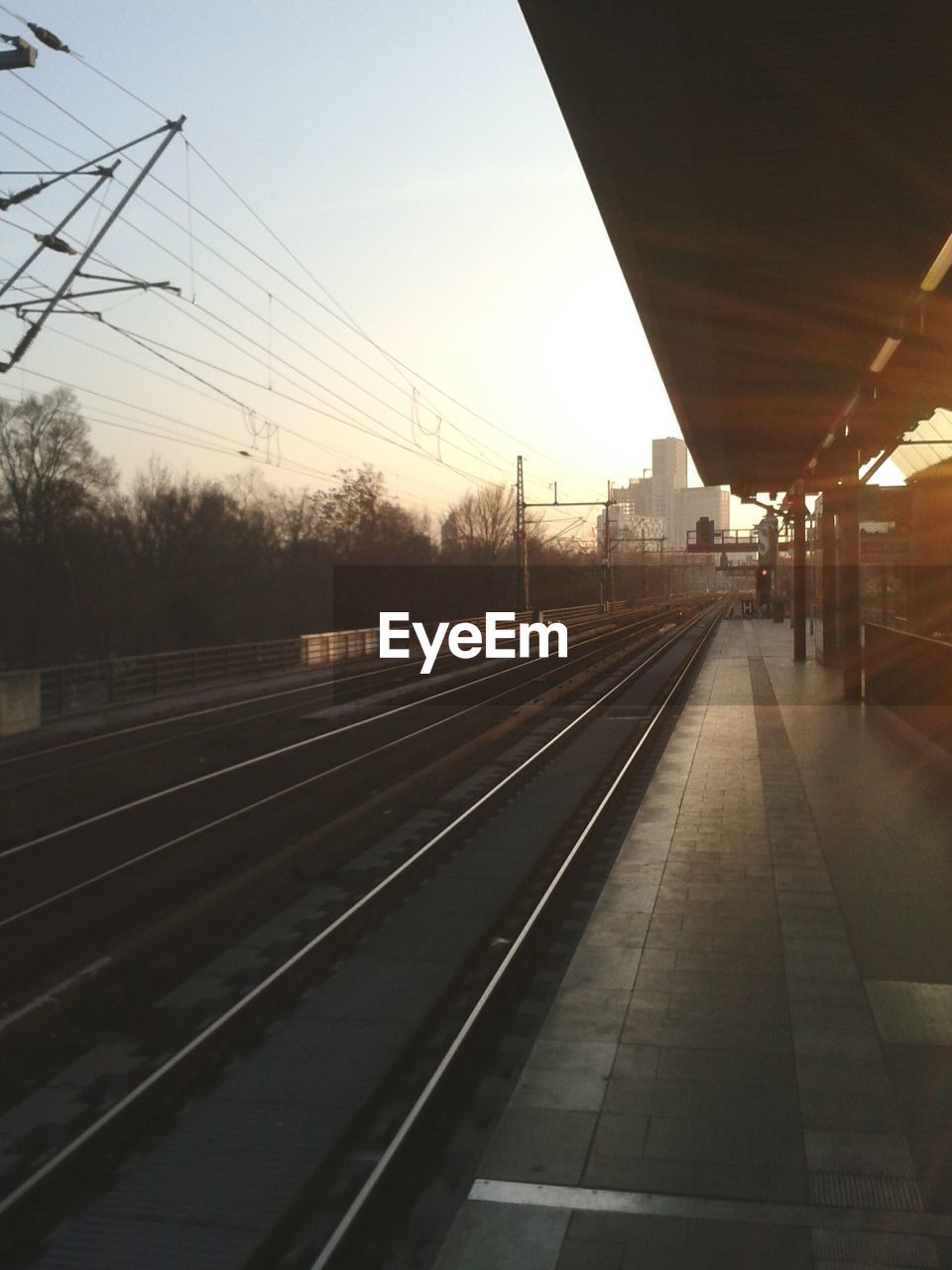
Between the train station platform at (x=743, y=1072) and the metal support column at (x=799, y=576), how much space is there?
74.0 ft

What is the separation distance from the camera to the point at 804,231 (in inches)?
364

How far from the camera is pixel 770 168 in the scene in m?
7.67

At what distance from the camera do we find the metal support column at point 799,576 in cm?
3284

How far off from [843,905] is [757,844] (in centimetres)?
218

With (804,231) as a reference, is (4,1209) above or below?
below

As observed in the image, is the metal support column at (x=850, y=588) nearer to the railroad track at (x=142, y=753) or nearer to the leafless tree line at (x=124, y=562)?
the railroad track at (x=142, y=753)

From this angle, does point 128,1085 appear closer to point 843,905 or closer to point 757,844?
point 843,905

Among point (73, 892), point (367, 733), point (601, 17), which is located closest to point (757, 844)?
point (73, 892)

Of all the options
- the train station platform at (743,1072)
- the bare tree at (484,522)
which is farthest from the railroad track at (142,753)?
the bare tree at (484,522)

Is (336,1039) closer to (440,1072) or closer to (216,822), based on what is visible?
(440,1072)

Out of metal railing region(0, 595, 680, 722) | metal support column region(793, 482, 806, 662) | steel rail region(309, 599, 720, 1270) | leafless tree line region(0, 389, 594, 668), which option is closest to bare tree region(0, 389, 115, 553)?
leafless tree line region(0, 389, 594, 668)

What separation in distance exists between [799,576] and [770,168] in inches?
1078

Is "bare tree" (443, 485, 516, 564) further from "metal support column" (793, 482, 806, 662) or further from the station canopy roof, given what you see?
the station canopy roof

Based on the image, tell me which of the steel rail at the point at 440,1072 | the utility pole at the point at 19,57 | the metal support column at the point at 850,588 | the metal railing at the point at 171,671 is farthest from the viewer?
the metal support column at the point at 850,588
